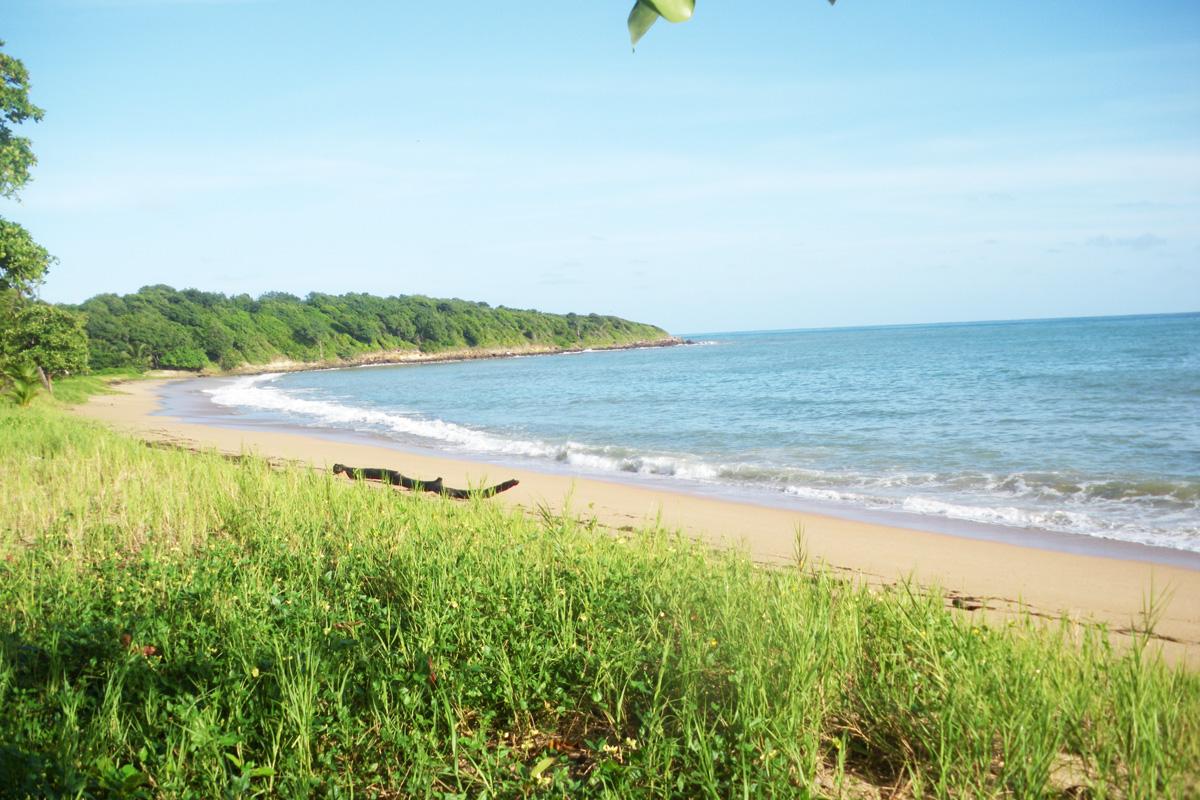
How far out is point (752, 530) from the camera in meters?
10.0

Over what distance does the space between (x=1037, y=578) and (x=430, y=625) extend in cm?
646

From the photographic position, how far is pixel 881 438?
19.6 metres

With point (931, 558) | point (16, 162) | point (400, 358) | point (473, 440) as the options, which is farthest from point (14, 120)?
point (400, 358)

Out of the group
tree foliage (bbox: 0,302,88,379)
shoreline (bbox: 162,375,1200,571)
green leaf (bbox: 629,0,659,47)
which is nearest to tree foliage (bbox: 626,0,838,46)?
green leaf (bbox: 629,0,659,47)

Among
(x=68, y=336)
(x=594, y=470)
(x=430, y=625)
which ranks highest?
(x=68, y=336)

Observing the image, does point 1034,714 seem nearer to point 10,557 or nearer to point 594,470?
point 10,557

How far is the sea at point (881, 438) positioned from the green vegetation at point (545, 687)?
7.67m

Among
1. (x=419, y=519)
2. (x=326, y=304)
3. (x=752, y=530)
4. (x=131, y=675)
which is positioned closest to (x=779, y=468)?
(x=752, y=530)

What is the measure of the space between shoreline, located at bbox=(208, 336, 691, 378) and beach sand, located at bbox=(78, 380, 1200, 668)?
251ft

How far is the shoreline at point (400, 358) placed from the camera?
91.8 meters

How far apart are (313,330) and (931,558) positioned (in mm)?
112706

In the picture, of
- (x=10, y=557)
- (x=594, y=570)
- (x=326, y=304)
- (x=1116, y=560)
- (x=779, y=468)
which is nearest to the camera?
(x=594, y=570)

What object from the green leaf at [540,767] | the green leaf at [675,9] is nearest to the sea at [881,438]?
the green leaf at [540,767]

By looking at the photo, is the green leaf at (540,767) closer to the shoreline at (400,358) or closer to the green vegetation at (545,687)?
the green vegetation at (545,687)
